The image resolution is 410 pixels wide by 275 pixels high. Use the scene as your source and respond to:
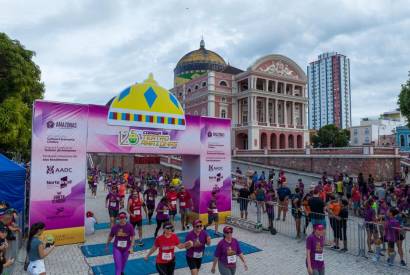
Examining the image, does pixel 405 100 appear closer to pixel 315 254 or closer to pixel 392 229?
pixel 392 229

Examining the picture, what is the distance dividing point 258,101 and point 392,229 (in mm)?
46575

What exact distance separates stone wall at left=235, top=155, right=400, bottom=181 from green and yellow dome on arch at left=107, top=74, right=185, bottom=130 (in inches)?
748

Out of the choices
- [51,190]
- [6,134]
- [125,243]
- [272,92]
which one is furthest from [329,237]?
[272,92]

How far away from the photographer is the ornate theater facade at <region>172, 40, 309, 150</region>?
51.3 metres

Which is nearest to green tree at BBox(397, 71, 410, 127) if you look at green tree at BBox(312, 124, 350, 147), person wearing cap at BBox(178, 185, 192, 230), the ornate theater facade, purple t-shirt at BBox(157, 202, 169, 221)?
person wearing cap at BBox(178, 185, 192, 230)

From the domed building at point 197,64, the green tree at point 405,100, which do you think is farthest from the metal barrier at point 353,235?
the domed building at point 197,64

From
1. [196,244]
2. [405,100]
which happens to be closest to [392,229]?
[196,244]

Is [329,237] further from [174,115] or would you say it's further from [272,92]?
[272,92]

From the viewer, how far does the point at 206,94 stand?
52.0 meters

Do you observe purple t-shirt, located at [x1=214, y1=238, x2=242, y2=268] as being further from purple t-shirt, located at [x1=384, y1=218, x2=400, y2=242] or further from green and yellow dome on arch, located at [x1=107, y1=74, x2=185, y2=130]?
green and yellow dome on arch, located at [x1=107, y1=74, x2=185, y2=130]

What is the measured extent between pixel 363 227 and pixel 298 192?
442 cm

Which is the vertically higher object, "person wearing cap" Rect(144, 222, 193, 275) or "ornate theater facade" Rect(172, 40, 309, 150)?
"ornate theater facade" Rect(172, 40, 309, 150)

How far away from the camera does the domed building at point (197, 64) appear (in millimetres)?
63469

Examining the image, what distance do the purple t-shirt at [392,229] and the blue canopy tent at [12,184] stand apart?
37.4ft
